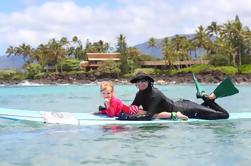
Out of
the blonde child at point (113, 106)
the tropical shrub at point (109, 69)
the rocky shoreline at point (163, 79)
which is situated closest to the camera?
the blonde child at point (113, 106)

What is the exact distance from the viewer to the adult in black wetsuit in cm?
1138

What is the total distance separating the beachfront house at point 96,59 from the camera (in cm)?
10594

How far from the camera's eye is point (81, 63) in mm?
108500

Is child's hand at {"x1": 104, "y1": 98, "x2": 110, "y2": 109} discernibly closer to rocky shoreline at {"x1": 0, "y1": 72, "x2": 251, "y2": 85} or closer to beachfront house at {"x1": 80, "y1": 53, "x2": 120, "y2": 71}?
rocky shoreline at {"x1": 0, "y1": 72, "x2": 251, "y2": 85}

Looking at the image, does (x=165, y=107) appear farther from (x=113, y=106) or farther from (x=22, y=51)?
(x=22, y=51)

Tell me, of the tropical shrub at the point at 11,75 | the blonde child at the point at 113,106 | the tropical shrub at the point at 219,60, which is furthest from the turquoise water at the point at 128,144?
the tropical shrub at the point at 11,75

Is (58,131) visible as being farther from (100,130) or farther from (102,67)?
(102,67)

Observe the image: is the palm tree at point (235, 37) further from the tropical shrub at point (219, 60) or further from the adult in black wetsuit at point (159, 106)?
the adult in black wetsuit at point (159, 106)

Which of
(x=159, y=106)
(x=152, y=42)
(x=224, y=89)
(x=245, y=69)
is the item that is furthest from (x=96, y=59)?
(x=159, y=106)

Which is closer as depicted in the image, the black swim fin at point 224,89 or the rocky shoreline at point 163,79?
the black swim fin at point 224,89

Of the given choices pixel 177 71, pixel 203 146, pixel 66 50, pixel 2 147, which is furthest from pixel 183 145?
pixel 66 50

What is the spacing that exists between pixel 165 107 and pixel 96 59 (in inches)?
3738

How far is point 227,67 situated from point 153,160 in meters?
81.6

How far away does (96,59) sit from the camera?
10638cm
